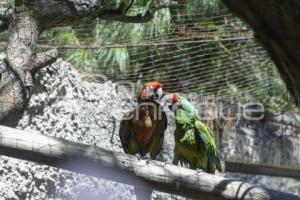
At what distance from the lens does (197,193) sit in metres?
2.12

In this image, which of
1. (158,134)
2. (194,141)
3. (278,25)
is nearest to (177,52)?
(158,134)

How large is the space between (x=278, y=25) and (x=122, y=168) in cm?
124

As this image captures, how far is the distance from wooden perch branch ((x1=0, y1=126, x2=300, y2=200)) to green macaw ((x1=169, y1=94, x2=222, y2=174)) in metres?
1.52

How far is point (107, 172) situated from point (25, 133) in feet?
1.03

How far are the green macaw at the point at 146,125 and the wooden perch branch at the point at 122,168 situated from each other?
170 centimetres

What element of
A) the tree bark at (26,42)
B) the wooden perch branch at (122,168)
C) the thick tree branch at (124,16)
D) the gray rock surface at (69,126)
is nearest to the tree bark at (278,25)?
the wooden perch branch at (122,168)

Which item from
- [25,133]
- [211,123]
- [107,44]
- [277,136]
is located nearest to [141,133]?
[107,44]

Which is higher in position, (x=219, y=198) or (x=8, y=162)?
(x=219, y=198)

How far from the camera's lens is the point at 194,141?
3.71 metres

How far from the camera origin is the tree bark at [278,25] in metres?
0.88

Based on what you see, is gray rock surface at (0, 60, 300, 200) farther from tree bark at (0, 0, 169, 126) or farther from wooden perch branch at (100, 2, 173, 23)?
tree bark at (0, 0, 169, 126)

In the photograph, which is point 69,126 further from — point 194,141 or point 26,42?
point 26,42

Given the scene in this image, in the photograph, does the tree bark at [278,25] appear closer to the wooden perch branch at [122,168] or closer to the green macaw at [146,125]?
the wooden perch branch at [122,168]

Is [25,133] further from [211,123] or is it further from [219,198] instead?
[211,123]
